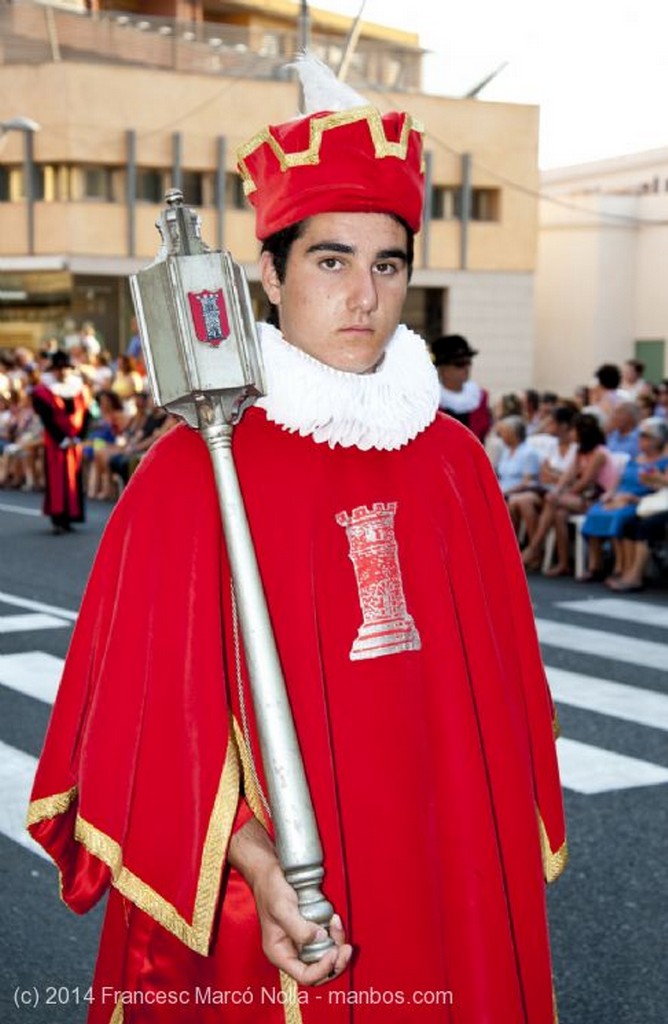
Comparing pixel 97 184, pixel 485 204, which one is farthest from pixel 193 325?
pixel 485 204

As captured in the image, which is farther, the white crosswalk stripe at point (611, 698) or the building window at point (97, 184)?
the building window at point (97, 184)

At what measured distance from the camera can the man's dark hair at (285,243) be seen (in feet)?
7.41

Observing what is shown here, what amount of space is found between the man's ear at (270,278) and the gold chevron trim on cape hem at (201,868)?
2.33 feet

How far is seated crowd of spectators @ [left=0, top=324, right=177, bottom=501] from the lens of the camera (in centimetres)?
1828

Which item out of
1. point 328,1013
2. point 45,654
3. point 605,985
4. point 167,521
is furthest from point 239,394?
point 45,654

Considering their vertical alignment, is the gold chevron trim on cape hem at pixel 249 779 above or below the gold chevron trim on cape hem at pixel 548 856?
above

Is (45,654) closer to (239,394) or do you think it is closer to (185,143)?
(239,394)

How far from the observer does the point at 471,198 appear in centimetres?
3969

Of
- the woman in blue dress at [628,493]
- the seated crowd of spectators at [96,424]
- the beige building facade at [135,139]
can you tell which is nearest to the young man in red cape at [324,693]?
the woman in blue dress at [628,493]

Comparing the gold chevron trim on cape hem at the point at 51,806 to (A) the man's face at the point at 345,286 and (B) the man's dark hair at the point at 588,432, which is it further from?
(B) the man's dark hair at the point at 588,432

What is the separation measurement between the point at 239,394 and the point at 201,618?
0.33 meters

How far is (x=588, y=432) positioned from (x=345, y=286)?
980 centimetres

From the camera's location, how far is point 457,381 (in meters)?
10.6

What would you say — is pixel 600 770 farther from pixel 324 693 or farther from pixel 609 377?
pixel 609 377
